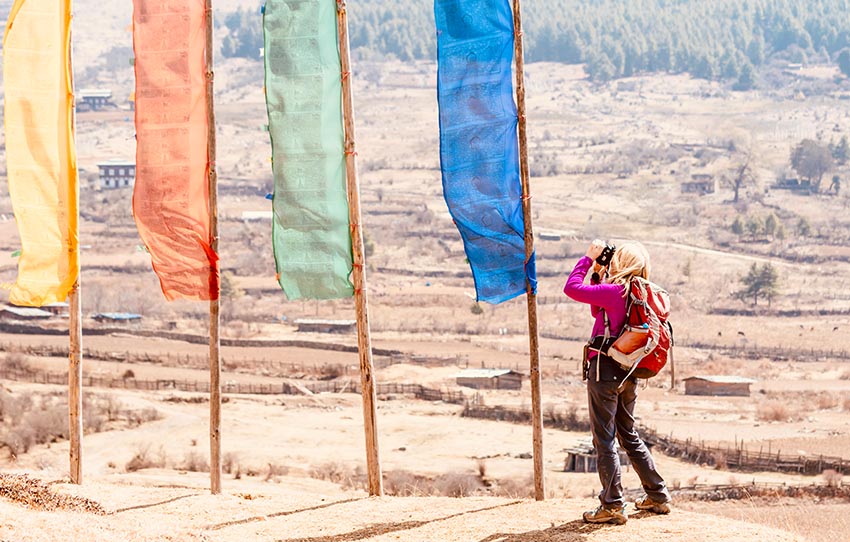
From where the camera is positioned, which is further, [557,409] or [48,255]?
[557,409]

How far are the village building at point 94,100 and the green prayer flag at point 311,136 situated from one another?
364 ft

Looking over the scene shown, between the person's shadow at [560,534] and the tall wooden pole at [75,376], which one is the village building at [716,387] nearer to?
the tall wooden pole at [75,376]

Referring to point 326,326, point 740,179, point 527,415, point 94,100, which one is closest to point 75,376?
point 527,415

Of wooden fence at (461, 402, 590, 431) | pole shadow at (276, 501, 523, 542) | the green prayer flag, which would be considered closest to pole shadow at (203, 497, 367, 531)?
pole shadow at (276, 501, 523, 542)

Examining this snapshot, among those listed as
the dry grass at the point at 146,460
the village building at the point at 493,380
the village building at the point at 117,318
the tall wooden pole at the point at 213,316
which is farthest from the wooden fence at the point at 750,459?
the village building at the point at 117,318

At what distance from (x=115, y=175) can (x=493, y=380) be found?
188 ft

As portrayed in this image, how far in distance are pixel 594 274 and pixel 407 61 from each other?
13885cm

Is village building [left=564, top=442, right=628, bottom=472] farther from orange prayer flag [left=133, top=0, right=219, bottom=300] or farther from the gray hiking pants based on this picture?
the gray hiking pants

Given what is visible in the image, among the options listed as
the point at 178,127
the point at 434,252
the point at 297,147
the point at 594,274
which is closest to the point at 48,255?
the point at 178,127

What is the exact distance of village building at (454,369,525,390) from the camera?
119 ft

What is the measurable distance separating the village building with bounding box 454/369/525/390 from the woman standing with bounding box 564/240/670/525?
2753 centimetres

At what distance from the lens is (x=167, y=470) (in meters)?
21.2

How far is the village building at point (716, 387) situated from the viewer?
35688 mm

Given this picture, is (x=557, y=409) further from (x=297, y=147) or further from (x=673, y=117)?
(x=673, y=117)
